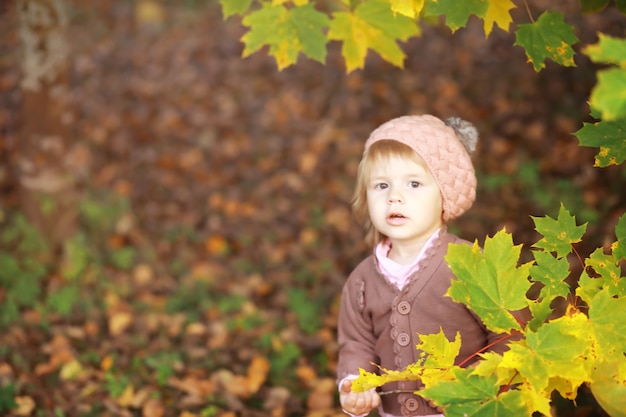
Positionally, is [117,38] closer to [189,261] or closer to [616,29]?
[189,261]

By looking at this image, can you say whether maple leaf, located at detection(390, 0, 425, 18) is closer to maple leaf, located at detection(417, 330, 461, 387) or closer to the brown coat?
the brown coat

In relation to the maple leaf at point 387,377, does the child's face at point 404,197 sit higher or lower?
higher

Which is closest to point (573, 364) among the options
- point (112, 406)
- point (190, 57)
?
point (112, 406)

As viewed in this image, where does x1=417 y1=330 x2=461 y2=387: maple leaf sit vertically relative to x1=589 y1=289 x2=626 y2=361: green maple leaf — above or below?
below

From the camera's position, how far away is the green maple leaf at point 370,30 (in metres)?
2.80

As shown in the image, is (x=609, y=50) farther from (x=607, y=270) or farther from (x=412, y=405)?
(x=412, y=405)

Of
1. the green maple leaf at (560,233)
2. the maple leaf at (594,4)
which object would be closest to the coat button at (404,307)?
the green maple leaf at (560,233)

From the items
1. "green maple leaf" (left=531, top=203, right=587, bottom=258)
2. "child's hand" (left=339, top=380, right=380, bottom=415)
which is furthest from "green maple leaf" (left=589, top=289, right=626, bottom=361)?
"child's hand" (left=339, top=380, right=380, bottom=415)

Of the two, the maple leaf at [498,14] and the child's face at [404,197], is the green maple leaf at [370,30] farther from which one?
the child's face at [404,197]

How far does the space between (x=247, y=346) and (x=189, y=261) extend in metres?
1.30

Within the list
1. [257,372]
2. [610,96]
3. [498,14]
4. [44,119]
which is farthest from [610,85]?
[44,119]

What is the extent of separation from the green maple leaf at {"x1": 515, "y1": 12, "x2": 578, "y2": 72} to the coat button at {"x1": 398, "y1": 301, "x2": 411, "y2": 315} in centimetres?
90

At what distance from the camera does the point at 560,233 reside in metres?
2.07

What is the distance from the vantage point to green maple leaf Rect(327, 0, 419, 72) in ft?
9.20
